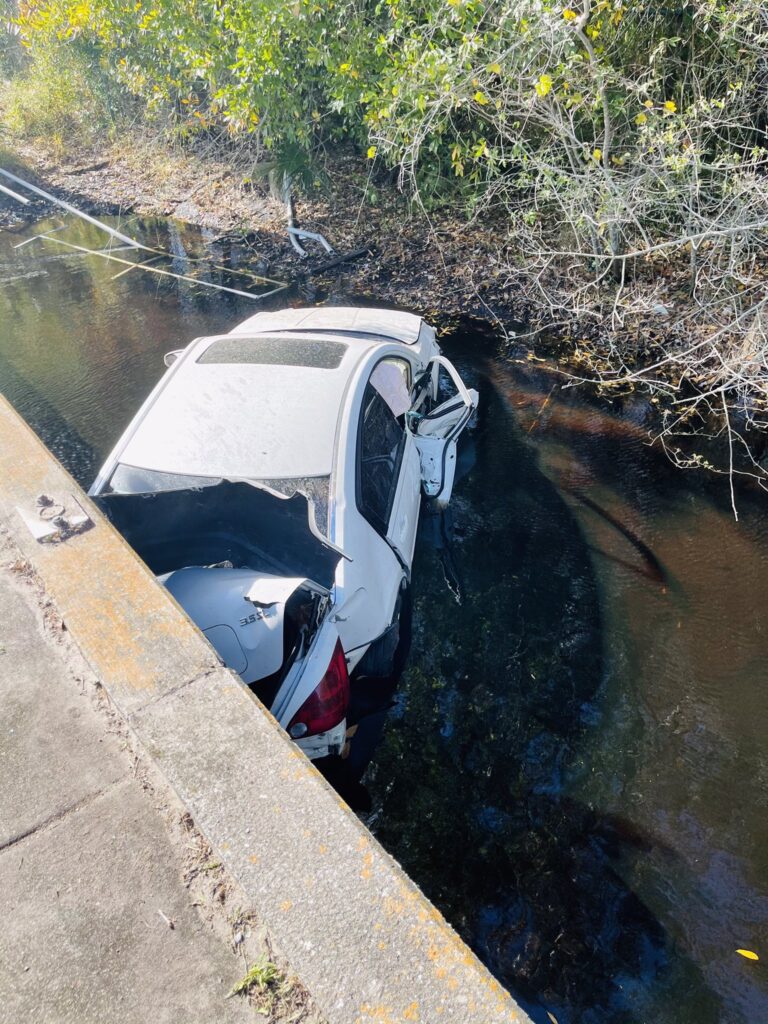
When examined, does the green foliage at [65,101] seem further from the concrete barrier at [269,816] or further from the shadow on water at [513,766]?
the concrete barrier at [269,816]

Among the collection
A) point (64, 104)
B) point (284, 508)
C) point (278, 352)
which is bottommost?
point (284, 508)

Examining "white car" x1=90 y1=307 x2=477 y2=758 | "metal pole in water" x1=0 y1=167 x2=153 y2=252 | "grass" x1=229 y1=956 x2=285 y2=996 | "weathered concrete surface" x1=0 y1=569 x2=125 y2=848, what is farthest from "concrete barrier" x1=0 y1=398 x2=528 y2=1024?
"metal pole in water" x1=0 y1=167 x2=153 y2=252

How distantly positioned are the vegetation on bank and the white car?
11.5ft

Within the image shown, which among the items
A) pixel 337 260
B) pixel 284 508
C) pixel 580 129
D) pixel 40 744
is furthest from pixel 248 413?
pixel 337 260

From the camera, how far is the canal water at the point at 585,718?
3398 millimetres

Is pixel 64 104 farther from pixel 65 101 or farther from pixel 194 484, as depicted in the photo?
pixel 194 484

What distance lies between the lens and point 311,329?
6559 millimetres

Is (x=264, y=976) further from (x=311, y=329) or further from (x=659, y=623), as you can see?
(x=311, y=329)

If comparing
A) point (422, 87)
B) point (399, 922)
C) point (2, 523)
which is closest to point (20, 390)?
point (2, 523)

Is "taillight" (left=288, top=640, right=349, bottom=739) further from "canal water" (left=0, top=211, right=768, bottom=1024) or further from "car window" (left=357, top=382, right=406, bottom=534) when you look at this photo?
"car window" (left=357, top=382, right=406, bottom=534)

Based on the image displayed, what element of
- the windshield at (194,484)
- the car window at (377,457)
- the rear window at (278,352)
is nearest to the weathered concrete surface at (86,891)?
the windshield at (194,484)

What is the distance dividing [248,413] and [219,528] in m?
0.76

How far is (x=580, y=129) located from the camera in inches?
359

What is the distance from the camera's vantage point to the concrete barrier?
2070 mm
